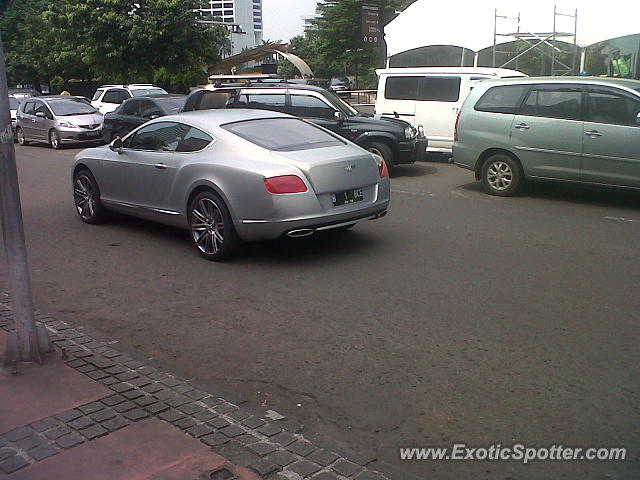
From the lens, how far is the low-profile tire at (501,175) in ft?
36.3

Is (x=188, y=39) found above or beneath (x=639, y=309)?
above

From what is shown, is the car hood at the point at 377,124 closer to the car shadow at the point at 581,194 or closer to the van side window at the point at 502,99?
the car shadow at the point at 581,194

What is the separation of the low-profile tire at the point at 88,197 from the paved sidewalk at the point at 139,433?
4664 millimetres

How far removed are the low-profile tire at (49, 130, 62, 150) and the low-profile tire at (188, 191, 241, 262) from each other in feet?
47.4

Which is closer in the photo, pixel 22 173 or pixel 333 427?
pixel 333 427

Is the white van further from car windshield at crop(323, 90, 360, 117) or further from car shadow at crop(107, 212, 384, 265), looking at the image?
car shadow at crop(107, 212, 384, 265)

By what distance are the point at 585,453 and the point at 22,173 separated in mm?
14065

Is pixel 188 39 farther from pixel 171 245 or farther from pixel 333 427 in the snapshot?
pixel 333 427

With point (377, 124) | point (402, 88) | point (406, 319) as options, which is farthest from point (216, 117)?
point (402, 88)

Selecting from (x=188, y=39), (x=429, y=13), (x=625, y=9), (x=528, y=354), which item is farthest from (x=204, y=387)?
(x=188, y=39)

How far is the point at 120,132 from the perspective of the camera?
18.5m

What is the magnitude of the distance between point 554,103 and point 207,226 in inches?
239

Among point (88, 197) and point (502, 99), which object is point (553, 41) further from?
point (88, 197)

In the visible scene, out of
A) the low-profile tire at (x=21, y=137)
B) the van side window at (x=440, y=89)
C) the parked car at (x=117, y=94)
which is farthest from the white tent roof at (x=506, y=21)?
the low-profile tire at (x=21, y=137)
